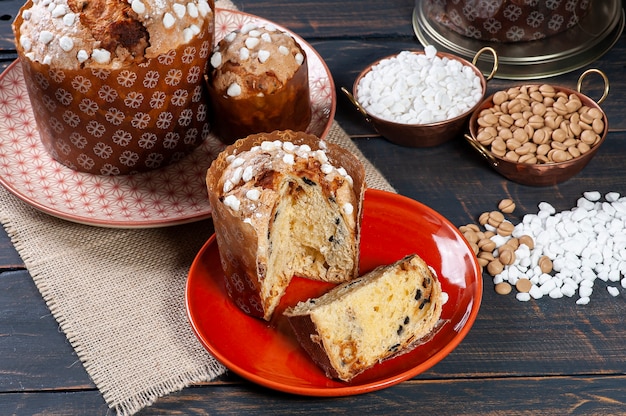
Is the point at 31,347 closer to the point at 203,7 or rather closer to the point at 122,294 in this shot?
the point at 122,294

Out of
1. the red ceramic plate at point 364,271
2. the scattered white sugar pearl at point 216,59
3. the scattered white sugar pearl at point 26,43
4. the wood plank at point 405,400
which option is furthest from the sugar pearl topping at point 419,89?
the scattered white sugar pearl at point 26,43

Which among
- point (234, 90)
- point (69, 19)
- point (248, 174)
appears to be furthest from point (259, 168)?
point (69, 19)

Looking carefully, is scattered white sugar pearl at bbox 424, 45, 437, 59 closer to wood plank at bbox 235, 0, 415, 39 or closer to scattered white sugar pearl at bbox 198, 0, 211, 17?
wood plank at bbox 235, 0, 415, 39

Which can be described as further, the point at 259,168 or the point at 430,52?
the point at 430,52

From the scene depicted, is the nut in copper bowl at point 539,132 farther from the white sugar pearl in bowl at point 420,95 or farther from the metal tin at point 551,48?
the metal tin at point 551,48

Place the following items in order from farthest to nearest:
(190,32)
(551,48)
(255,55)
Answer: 1. (551,48)
2. (255,55)
3. (190,32)
